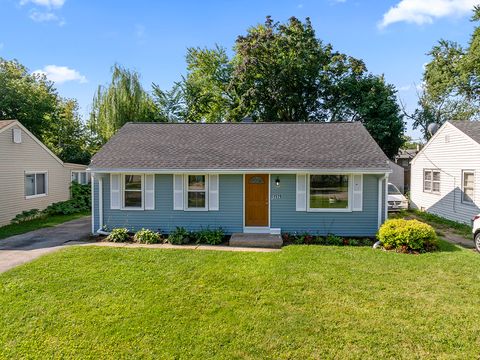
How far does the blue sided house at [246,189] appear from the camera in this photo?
10.6 m

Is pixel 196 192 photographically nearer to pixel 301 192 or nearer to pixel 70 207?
pixel 301 192

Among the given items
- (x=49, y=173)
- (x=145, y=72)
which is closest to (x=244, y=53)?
(x=145, y=72)

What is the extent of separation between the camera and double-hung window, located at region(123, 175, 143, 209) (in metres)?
11.2

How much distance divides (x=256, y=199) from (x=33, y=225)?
389 inches

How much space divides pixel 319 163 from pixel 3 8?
12.6 metres

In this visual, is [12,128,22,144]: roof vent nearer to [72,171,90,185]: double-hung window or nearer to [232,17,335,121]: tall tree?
[72,171,90,185]: double-hung window

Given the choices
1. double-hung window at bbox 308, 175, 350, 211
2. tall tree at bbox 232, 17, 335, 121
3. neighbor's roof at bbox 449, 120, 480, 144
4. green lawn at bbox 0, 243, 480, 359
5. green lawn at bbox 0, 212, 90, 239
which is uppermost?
tall tree at bbox 232, 17, 335, 121

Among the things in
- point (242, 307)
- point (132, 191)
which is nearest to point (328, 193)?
point (242, 307)

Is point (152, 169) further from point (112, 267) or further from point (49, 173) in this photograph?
point (49, 173)

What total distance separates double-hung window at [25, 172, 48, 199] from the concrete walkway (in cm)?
315

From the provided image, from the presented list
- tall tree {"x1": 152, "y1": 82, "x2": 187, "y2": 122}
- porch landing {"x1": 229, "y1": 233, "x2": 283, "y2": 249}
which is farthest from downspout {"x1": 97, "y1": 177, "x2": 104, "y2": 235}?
tall tree {"x1": 152, "y1": 82, "x2": 187, "y2": 122}

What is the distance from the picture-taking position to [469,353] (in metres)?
4.37

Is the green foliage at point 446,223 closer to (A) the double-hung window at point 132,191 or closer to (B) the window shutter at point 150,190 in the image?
(B) the window shutter at point 150,190

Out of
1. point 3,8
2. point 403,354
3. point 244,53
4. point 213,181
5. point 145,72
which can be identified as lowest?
point 403,354
